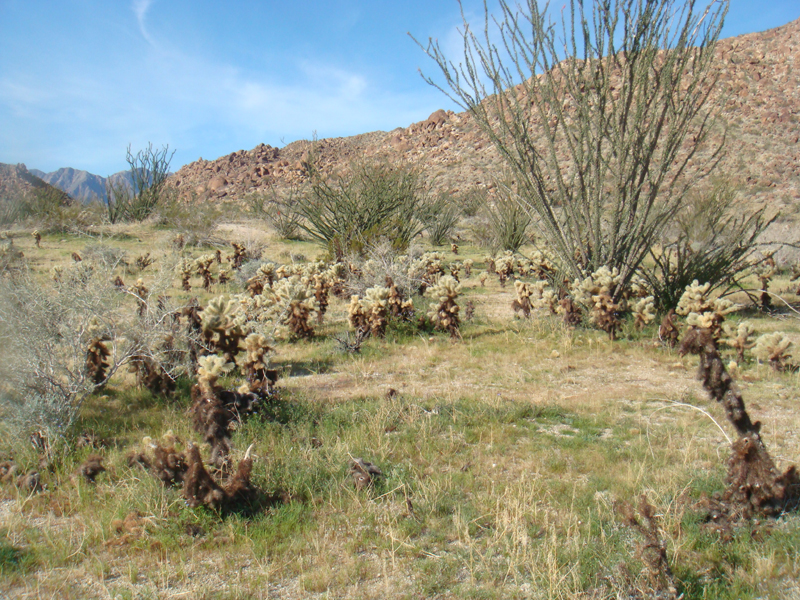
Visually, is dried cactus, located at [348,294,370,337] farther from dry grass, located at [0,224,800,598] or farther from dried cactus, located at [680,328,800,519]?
dried cactus, located at [680,328,800,519]

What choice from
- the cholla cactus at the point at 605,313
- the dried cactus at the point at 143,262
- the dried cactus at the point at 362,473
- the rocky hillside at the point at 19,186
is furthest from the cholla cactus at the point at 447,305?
the rocky hillside at the point at 19,186

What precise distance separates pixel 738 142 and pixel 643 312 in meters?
29.6

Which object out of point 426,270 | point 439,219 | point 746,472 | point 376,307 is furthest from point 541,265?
point 439,219

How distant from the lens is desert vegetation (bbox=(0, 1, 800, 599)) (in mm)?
2400

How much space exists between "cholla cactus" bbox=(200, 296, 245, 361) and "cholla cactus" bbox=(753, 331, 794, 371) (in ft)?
16.0

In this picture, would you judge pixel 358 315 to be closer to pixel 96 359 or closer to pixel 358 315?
A: pixel 358 315

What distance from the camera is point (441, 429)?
3967 mm

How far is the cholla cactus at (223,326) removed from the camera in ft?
13.8

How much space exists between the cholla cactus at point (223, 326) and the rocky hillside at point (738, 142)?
10060 mm

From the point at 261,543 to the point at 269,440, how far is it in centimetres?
118

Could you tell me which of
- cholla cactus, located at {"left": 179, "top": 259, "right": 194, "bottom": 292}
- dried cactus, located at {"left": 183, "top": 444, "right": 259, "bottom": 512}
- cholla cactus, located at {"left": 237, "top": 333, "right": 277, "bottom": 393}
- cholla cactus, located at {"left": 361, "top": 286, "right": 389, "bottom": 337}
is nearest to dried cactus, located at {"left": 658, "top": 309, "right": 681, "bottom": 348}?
cholla cactus, located at {"left": 361, "top": 286, "right": 389, "bottom": 337}

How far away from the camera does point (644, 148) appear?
695cm

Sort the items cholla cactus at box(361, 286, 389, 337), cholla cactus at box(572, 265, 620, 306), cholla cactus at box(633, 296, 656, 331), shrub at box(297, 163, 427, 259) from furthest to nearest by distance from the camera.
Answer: shrub at box(297, 163, 427, 259) < cholla cactus at box(361, 286, 389, 337) < cholla cactus at box(572, 265, 620, 306) < cholla cactus at box(633, 296, 656, 331)

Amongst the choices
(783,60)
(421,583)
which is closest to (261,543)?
(421,583)
